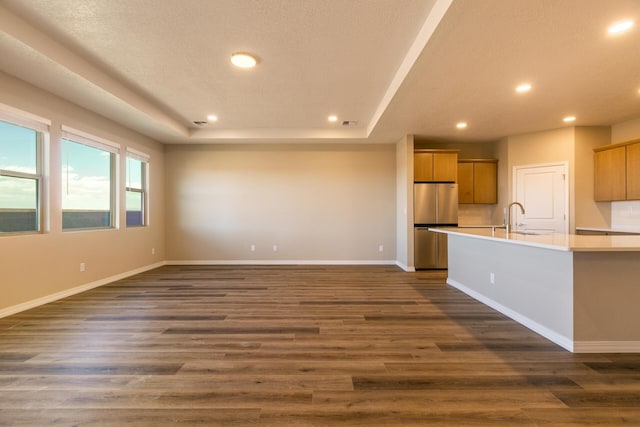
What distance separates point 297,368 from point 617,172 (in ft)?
19.0

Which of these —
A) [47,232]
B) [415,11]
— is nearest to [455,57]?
[415,11]

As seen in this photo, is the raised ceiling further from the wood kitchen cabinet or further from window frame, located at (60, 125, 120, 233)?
the wood kitchen cabinet

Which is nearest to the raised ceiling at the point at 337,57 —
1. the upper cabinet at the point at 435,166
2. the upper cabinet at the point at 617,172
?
the upper cabinet at the point at 617,172

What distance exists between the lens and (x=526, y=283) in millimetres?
2854

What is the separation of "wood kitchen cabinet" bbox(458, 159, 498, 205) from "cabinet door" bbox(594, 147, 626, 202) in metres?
1.54

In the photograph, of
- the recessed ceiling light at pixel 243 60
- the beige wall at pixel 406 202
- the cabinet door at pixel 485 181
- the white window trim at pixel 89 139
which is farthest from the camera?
the cabinet door at pixel 485 181

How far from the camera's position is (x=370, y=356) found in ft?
7.33

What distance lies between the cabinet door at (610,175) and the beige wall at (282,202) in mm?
3447

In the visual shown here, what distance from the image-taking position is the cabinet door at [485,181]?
5.95 m

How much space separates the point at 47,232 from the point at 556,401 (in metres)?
5.33

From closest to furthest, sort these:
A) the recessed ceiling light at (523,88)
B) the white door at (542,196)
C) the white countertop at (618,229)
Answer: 1. the recessed ceiling light at (523,88)
2. the white countertop at (618,229)
3. the white door at (542,196)

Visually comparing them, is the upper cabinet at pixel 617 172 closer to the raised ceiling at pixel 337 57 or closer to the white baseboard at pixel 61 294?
the raised ceiling at pixel 337 57

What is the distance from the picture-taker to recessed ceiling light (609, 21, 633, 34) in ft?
7.22

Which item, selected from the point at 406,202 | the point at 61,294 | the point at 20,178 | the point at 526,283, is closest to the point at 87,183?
the point at 20,178
